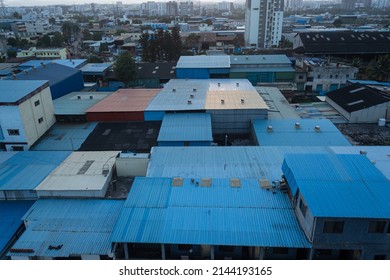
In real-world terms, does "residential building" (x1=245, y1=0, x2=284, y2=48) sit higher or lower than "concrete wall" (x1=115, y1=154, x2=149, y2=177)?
higher

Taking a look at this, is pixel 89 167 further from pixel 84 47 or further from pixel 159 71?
pixel 84 47

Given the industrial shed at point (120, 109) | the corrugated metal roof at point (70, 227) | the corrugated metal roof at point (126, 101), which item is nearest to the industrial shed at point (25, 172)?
the corrugated metal roof at point (70, 227)

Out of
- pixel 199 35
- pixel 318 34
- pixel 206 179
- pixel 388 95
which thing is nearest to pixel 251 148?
pixel 206 179

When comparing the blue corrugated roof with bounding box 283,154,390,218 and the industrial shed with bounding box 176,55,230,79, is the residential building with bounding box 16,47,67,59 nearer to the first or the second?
the industrial shed with bounding box 176,55,230,79

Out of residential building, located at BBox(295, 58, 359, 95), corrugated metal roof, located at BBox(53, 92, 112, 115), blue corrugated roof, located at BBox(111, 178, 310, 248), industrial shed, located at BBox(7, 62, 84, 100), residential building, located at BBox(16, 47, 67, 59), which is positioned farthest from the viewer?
residential building, located at BBox(16, 47, 67, 59)

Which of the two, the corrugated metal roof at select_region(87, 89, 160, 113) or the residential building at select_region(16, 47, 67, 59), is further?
the residential building at select_region(16, 47, 67, 59)

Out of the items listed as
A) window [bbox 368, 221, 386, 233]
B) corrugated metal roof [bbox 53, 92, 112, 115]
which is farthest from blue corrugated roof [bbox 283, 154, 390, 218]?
corrugated metal roof [bbox 53, 92, 112, 115]

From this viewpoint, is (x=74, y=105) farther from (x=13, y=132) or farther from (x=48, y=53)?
(x=48, y=53)

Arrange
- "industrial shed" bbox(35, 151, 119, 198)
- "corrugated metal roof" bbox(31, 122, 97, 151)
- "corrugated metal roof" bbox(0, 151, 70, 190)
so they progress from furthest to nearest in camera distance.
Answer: "corrugated metal roof" bbox(31, 122, 97, 151) → "corrugated metal roof" bbox(0, 151, 70, 190) → "industrial shed" bbox(35, 151, 119, 198)
